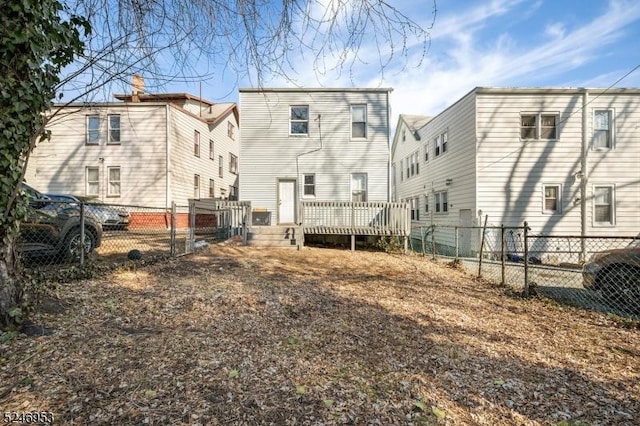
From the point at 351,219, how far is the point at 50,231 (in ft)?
26.3

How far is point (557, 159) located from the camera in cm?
1233

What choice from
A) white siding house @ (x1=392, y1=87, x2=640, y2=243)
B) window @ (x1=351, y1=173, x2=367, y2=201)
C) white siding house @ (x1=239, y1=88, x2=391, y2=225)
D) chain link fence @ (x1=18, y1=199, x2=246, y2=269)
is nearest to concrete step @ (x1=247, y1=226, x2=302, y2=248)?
chain link fence @ (x1=18, y1=199, x2=246, y2=269)

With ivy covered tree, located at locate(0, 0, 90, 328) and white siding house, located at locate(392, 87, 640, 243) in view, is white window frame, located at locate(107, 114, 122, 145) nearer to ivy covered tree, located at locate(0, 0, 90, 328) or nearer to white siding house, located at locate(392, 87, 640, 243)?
ivy covered tree, located at locate(0, 0, 90, 328)

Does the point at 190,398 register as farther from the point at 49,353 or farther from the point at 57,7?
the point at 57,7

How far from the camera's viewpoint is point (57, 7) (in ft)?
9.84

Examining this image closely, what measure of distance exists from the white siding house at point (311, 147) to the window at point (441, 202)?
13.5 ft

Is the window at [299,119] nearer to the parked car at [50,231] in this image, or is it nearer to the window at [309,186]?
the window at [309,186]

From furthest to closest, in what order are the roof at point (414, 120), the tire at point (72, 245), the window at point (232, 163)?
1. the window at point (232, 163)
2. the roof at point (414, 120)
3. the tire at point (72, 245)

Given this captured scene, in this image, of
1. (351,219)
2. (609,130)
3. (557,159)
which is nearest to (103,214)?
(351,219)

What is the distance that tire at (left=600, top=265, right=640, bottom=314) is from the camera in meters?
4.70

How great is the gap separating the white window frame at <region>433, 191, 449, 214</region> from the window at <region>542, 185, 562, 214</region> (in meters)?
3.70

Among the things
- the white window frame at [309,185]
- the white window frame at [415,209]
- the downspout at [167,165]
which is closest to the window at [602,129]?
the white window frame at [415,209]

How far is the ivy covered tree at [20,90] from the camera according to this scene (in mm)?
2750

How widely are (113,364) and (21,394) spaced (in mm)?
538
